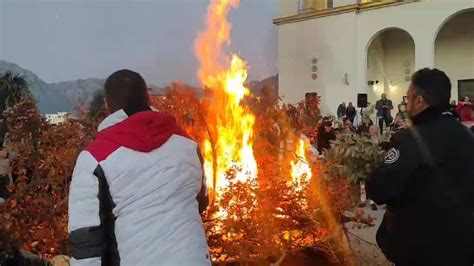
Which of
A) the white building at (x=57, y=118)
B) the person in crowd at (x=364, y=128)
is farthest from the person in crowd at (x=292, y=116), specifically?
the white building at (x=57, y=118)

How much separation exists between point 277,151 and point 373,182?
2.19m

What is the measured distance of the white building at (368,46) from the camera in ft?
67.6

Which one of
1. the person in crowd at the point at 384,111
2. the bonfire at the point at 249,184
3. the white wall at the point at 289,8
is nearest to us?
the bonfire at the point at 249,184

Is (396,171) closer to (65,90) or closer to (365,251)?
(365,251)

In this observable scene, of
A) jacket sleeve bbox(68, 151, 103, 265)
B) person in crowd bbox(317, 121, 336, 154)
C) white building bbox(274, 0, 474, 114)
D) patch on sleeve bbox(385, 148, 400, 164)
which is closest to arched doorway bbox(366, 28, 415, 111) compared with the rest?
white building bbox(274, 0, 474, 114)

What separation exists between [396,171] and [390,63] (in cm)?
2134

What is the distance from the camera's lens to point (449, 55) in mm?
21641

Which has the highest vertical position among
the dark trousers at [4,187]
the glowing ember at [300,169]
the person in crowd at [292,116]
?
the person in crowd at [292,116]

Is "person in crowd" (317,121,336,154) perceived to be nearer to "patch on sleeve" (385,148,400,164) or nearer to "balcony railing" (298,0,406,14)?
"patch on sleeve" (385,148,400,164)

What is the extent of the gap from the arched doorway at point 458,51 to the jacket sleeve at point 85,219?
66.9 ft

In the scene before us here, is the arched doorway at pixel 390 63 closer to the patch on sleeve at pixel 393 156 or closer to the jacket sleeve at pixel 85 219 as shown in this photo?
the patch on sleeve at pixel 393 156

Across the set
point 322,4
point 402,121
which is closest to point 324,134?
point 402,121

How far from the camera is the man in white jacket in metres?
2.09

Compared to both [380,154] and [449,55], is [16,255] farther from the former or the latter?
[449,55]
